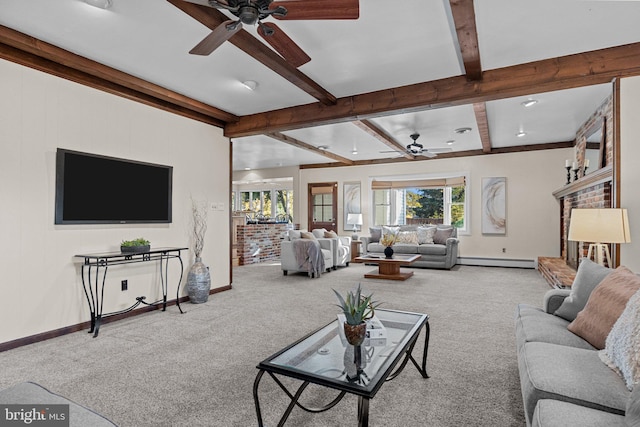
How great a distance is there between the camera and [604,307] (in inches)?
72.8

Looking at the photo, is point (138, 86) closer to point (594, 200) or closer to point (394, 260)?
point (394, 260)

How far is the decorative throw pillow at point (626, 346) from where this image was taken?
1.34m

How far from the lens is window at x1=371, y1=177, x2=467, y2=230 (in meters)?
8.20

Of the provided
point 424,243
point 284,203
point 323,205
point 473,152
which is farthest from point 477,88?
point 284,203

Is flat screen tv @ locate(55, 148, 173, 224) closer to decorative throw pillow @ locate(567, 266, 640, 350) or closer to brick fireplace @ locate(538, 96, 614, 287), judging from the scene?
decorative throw pillow @ locate(567, 266, 640, 350)

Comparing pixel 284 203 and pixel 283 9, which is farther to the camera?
pixel 284 203

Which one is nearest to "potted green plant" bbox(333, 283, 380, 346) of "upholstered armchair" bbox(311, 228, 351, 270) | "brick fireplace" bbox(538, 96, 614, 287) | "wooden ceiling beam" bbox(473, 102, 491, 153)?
"brick fireplace" bbox(538, 96, 614, 287)

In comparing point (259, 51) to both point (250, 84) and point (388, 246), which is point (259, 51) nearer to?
point (250, 84)

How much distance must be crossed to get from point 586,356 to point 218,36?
2780 mm

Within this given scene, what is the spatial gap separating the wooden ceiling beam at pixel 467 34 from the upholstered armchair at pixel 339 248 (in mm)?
4320

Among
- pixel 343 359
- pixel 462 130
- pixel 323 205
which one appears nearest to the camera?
pixel 343 359

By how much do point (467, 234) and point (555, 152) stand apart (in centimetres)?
236

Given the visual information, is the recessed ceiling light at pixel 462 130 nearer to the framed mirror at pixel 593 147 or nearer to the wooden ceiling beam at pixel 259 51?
the framed mirror at pixel 593 147

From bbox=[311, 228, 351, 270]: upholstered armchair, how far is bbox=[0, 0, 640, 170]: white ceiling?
3.23 m
